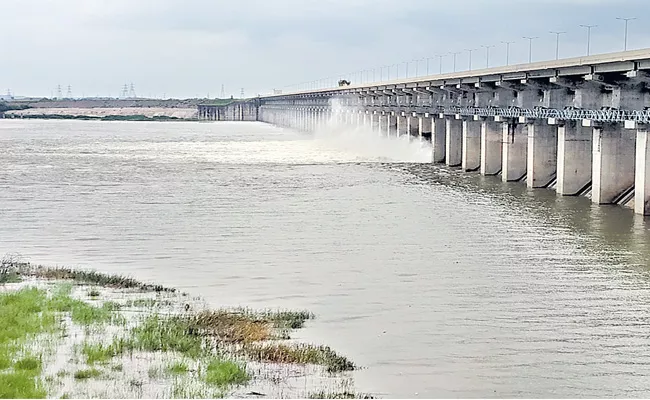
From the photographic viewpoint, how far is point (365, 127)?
110938 mm

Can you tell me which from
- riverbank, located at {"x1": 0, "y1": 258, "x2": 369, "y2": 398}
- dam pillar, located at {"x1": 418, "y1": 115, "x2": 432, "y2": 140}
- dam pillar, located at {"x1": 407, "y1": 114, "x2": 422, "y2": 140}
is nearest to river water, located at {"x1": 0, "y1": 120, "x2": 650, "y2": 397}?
riverbank, located at {"x1": 0, "y1": 258, "x2": 369, "y2": 398}

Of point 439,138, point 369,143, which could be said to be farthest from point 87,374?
point 369,143

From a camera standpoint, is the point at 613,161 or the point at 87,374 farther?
the point at 613,161

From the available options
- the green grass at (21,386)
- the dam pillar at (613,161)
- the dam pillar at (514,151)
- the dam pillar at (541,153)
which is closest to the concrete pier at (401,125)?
the dam pillar at (514,151)

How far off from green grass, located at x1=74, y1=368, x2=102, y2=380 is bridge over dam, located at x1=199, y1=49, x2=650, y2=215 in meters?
27.0

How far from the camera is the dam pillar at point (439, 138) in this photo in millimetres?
74125

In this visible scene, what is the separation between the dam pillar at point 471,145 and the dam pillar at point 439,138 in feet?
26.4

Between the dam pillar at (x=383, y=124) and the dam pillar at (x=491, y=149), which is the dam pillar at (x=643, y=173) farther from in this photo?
the dam pillar at (x=383, y=124)

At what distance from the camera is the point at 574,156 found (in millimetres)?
46188

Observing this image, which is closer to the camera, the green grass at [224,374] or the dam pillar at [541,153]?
the green grass at [224,374]

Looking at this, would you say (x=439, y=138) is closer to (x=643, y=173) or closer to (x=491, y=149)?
(x=491, y=149)

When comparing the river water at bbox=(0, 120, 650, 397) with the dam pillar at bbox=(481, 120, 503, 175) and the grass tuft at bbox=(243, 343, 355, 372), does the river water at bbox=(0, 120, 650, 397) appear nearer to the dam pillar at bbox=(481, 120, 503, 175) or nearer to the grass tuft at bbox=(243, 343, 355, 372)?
the grass tuft at bbox=(243, 343, 355, 372)

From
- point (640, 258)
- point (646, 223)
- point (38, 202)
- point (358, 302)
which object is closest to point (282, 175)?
point (38, 202)

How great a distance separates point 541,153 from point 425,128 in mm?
33539
